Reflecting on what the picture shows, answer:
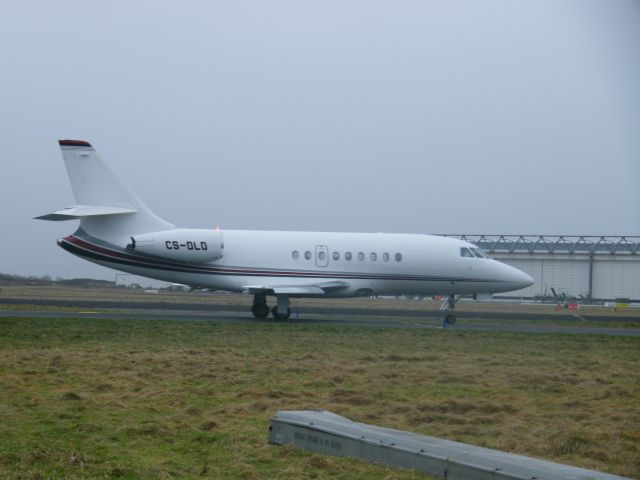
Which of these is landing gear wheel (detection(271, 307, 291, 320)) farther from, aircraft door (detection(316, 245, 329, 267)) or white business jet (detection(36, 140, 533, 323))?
aircraft door (detection(316, 245, 329, 267))

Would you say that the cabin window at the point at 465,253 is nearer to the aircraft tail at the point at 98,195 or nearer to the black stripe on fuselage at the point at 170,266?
the black stripe on fuselage at the point at 170,266

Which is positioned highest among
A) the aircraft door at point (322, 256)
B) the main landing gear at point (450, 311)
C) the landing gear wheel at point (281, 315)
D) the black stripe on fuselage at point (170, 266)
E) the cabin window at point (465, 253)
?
the cabin window at point (465, 253)

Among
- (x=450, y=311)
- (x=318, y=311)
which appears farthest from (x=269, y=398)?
(x=318, y=311)

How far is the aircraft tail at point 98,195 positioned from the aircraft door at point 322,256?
21.8 ft

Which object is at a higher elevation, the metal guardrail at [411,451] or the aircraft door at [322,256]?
the aircraft door at [322,256]

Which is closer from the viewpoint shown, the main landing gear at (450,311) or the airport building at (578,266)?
the main landing gear at (450,311)

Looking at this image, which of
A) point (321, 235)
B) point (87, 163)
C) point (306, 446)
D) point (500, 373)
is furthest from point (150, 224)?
point (306, 446)

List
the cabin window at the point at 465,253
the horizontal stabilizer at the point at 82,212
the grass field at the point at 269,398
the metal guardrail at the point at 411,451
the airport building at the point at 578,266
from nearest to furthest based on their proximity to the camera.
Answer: the metal guardrail at the point at 411,451
the grass field at the point at 269,398
the horizontal stabilizer at the point at 82,212
the cabin window at the point at 465,253
the airport building at the point at 578,266

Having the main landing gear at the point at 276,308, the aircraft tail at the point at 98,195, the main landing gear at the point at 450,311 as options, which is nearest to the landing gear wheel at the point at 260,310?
the main landing gear at the point at 276,308

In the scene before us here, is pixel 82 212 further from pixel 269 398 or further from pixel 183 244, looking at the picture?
pixel 269 398

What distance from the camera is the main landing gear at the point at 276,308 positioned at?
102ft

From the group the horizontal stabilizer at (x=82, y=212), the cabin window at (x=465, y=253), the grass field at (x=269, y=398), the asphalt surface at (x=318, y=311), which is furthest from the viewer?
the asphalt surface at (x=318, y=311)

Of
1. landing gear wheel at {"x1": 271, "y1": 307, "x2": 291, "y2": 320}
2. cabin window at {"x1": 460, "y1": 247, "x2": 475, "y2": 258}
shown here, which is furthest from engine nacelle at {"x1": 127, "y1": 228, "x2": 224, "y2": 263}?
cabin window at {"x1": 460, "y1": 247, "x2": 475, "y2": 258}

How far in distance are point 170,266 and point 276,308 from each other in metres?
4.11
